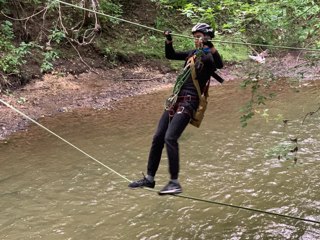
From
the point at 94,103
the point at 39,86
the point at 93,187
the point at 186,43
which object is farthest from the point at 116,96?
the point at 93,187

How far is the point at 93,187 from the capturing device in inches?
272

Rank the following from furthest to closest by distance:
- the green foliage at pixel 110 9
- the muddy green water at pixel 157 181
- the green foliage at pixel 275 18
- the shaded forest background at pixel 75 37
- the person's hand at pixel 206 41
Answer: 1. the green foliage at pixel 110 9
2. the shaded forest background at pixel 75 37
3. the muddy green water at pixel 157 181
4. the green foliage at pixel 275 18
5. the person's hand at pixel 206 41

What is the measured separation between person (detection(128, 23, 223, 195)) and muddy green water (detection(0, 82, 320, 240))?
3.22 ft

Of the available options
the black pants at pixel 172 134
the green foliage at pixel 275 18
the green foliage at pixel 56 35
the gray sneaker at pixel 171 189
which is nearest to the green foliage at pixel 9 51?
the green foliage at pixel 56 35

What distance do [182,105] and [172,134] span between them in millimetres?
355

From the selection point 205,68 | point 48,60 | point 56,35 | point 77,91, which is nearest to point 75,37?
point 56,35

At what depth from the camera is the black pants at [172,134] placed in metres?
4.76

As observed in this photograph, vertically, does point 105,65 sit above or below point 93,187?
above

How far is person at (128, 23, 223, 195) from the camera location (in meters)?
4.76

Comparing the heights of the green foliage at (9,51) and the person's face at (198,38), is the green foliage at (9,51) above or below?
below

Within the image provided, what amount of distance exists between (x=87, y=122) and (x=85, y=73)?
3.50 meters

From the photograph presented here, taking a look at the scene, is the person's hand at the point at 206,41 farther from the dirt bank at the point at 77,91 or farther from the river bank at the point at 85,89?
the dirt bank at the point at 77,91

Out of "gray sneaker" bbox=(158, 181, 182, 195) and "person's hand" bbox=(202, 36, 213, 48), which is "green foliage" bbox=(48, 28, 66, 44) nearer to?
"person's hand" bbox=(202, 36, 213, 48)

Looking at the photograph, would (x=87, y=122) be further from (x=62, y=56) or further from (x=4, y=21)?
(x=4, y=21)
